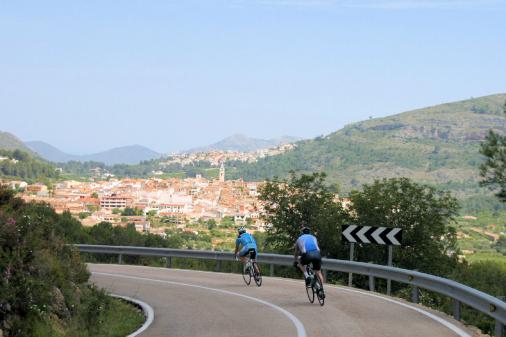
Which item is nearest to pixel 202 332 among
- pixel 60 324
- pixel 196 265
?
pixel 60 324

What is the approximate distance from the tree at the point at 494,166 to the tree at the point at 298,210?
13400 millimetres

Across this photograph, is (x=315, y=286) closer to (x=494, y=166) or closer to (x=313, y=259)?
(x=313, y=259)

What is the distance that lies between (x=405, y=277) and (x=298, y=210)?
2471 centimetres

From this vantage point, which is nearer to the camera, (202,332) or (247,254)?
(202,332)

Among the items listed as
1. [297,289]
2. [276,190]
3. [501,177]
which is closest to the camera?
[297,289]

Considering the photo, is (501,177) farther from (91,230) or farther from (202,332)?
(91,230)

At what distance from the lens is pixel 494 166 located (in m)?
27.0

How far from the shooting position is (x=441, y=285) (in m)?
15.6

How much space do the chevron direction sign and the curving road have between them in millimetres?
1448

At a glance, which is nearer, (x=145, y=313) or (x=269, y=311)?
(x=269, y=311)

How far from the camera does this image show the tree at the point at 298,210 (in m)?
40.8

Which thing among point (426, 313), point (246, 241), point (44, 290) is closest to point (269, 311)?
point (426, 313)

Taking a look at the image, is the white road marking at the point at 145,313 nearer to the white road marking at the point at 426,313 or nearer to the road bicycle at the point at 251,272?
the road bicycle at the point at 251,272

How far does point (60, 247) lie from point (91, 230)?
80.9 ft
